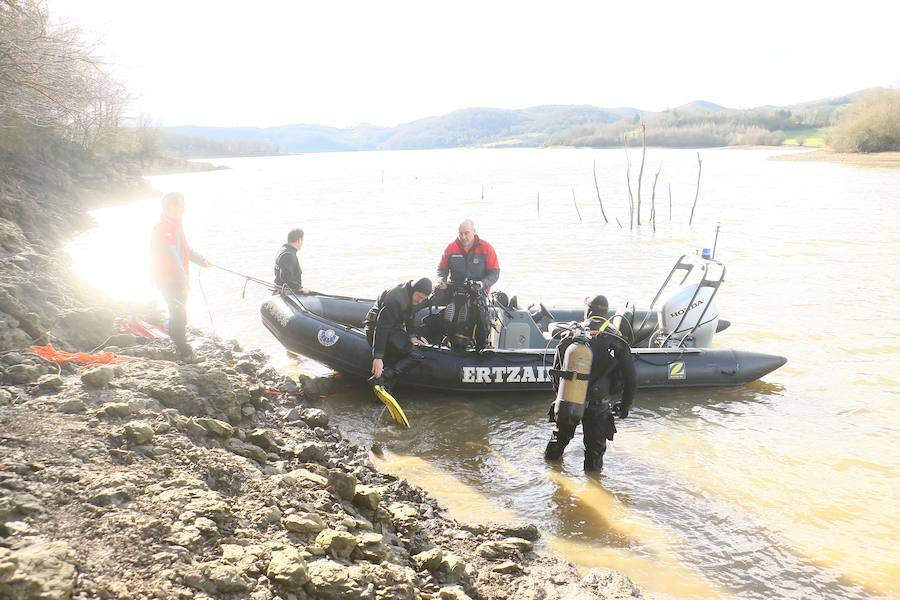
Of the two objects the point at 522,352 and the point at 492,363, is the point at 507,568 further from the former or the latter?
the point at 522,352

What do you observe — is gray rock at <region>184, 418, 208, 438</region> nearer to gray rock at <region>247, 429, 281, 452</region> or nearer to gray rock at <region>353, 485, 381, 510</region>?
gray rock at <region>247, 429, 281, 452</region>

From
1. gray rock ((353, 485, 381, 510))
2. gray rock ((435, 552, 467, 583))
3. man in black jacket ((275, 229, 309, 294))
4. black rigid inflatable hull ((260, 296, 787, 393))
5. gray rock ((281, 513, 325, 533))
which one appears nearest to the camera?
gray rock ((281, 513, 325, 533))

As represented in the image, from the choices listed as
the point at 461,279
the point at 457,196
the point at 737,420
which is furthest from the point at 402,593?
the point at 457,196

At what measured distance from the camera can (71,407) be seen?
13.5ft

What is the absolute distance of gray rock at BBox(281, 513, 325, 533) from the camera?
11.1 feet

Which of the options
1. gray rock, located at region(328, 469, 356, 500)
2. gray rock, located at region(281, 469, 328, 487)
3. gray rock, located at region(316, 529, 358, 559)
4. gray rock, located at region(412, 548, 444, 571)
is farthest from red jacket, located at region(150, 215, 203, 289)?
gray rock, located at region(412, 548, 444, 571)

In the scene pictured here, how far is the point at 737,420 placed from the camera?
6.94 metres

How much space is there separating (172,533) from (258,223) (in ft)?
76.9

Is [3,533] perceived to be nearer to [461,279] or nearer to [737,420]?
[461,279]

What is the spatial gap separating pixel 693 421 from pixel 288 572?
510cm

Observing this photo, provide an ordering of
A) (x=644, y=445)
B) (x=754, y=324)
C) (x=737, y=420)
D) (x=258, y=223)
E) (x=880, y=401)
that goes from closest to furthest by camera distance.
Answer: (x=644, y=445) < (x=737, y=420) < (x=880, y=401) < (x=754, y=324) < (x=258, y=223)

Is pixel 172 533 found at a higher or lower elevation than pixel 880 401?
higher

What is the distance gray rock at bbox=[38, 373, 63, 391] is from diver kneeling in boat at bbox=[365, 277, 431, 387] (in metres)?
2.75

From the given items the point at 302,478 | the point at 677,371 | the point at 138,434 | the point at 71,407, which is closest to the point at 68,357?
the point at 71,407
